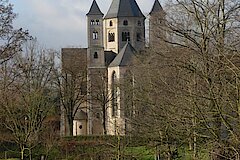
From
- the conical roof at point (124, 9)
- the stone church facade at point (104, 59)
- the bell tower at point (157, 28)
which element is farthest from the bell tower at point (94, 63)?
the bell tower at point (157, 28)

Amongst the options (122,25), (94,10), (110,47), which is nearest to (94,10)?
(94,10)

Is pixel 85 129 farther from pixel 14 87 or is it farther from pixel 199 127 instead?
pixel 199 127

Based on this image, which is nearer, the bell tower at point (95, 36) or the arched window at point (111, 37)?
the bell tower at point (95, 36)

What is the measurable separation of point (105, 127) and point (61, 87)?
652cm

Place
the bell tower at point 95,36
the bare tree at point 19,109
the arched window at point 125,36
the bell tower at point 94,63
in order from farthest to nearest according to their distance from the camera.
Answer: the arched window at point 125,36
the bell tower at point 95,36
the bell tower at point 94,63
the bare tree at point 19,109

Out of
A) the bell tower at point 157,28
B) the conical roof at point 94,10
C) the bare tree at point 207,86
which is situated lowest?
the bare tree at point 207,86

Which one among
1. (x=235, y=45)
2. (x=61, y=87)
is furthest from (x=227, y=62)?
(x=61, y=87)

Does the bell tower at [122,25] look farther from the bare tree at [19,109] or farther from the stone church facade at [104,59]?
the bare tree at [19,109]

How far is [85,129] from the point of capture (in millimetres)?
62938

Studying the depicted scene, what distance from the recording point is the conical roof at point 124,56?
196ft

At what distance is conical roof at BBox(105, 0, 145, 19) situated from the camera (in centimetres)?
6894

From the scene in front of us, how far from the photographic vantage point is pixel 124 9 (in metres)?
69.6

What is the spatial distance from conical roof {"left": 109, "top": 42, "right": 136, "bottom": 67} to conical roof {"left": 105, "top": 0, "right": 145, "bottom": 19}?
7.59m

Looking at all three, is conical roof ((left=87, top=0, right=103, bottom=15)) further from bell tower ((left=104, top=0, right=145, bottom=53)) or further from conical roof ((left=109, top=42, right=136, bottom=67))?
conical roof ((left=109, top=42, right=136, bottom=67))
